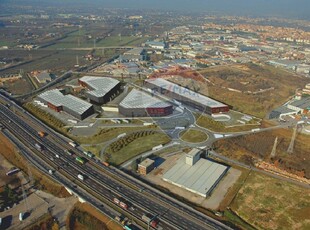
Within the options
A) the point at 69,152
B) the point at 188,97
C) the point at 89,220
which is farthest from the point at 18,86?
the point at 89,220

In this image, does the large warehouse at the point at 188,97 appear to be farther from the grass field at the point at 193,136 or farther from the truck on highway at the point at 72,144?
the truck on highway at the point at 72,144

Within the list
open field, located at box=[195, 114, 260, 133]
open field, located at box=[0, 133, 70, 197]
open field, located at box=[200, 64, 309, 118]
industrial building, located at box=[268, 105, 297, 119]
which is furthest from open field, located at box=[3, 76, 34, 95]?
industrial building, located at box=[268, 105, 297, 119]

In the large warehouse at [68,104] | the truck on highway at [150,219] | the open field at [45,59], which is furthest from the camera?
the open field at [45,59]

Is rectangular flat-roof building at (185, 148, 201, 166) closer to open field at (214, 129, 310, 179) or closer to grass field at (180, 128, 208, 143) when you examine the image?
open field at (214, 129, 310, 179)

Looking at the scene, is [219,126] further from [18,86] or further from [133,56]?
[133,56]

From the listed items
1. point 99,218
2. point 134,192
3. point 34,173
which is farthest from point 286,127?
point 34,173

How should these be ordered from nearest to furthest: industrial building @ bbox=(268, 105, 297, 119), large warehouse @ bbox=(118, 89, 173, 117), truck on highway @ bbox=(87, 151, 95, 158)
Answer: truck on highway @ bbox=(87, 151, 95, 158), large warehouse @ bbox=(118, 89, 173, 117), industrial building @ bbox=(268, 105, 297, 119)

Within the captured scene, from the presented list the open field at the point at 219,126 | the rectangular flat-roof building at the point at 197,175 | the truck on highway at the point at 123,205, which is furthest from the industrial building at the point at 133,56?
the truck on highway at the point at 123,205
